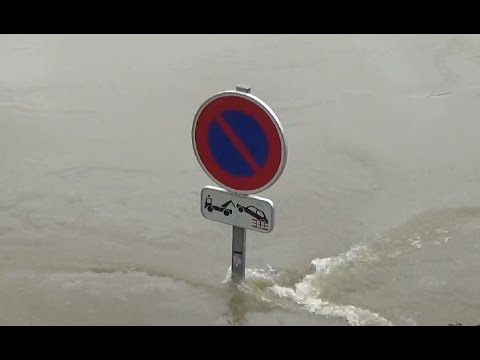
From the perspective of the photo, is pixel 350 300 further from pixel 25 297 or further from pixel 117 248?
pixel 25 297

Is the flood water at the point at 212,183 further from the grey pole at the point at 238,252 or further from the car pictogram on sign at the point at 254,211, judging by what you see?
the car pictogram on sign at the point at 254,211

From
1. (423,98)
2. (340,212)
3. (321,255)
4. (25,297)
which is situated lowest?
(25,297)

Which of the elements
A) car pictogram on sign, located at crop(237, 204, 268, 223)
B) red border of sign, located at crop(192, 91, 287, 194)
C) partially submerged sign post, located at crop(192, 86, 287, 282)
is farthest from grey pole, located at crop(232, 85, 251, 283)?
red border of sign, located at crop(192, 91, 287, 194)

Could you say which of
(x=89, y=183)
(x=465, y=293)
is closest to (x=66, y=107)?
(x=89, y=183)

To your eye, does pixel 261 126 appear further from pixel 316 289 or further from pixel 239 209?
pixel 316 289

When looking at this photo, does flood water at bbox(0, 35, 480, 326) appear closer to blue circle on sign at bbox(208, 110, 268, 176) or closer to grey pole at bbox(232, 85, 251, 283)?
grey pole at bbox(232, 85, 251, 283)

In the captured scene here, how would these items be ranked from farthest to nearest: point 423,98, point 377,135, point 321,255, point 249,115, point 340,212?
point 423,98 → point 377,135 → point 340,212 → point 321,255 → point 249,115

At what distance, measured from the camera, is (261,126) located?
3031 millimetres

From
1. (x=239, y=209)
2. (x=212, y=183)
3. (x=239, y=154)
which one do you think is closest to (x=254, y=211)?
(x=239, y=209)

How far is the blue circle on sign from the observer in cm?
306

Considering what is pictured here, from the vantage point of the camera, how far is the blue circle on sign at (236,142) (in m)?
3.06

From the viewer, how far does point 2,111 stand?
5.43 m

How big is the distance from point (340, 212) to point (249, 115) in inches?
56.1

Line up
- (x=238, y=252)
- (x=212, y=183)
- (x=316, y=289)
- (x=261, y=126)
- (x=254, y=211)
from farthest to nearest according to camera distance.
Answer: (x=212, y=183) → (x=316, y=289) → (x=238, y=252) → (x=254, y=211) → (x=261, y=126)
